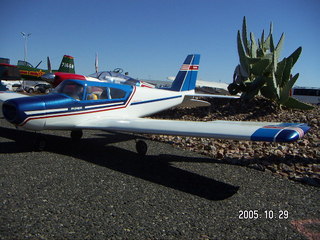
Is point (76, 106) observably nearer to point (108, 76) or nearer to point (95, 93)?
point (95, 93)

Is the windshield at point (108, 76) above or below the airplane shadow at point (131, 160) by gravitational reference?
above

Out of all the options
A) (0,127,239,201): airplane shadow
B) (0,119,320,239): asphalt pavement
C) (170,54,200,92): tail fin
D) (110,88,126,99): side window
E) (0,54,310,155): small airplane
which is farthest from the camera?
(170,54,200,92): tail fin

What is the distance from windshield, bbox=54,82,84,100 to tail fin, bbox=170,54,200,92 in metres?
5.01

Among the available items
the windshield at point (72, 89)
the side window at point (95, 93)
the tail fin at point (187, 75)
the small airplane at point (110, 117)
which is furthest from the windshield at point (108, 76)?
the windshield at point (72, 89)

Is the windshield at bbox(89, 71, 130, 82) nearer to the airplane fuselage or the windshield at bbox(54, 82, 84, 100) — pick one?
the airplane fuselage

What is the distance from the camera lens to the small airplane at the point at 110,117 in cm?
420

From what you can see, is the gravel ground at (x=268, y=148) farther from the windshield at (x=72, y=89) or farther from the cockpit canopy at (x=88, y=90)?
the windshield at (x=72, y=89)

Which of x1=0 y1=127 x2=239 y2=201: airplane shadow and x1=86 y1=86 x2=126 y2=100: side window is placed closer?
x1=0 y1=127 x2=239 y2=201: airplane shadow

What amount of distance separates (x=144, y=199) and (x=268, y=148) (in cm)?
387

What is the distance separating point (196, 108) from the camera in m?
11.2

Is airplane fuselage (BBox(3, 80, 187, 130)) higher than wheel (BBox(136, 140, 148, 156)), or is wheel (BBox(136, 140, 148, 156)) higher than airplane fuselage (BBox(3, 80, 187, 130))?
airplane fuselage (BBox(3, 80, 187, 130))

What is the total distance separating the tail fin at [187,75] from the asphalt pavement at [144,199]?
542cm

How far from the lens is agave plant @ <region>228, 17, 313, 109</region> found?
8.88m

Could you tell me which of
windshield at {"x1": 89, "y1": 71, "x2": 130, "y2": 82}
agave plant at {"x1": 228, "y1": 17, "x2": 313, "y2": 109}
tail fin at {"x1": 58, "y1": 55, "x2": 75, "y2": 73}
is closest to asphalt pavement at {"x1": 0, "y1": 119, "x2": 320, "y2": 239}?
agave plant at {"x1": 228, "y1": 17, "x2": 313, "y2": 109}
